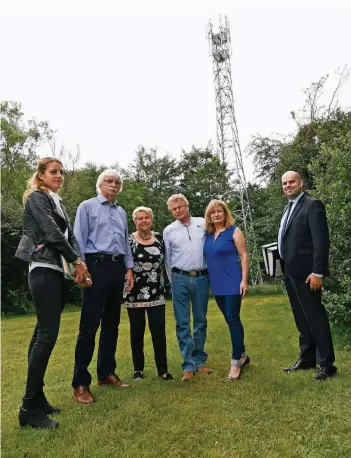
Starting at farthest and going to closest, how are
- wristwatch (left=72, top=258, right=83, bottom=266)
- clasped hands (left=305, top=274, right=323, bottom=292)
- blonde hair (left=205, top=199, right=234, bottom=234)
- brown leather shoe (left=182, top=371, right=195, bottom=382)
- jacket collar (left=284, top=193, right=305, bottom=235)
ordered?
blonde hair (left=205, top=199, right=234, bottom=234), jacket collar (left=284, top=193, right=305, bottom=235), brown leather shoe (left=182, top=371, right=195, bottom=382), clasped hands (left=305, top=274, right=323, bottom=292), wristwatch (left=72, top=258, right=83, bottom=266)

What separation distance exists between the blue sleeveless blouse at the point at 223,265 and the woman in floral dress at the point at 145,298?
1.67 feet

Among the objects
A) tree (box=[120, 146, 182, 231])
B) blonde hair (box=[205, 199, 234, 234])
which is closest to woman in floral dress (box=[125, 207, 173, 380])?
blonde hair (box=[205, 199, 234, 234])

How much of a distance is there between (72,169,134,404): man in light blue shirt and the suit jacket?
153cm

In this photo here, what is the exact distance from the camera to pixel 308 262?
12.7 feet

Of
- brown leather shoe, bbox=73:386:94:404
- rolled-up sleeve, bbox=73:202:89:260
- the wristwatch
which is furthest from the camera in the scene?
rolled-up sleeve, bbox=73:202:89:260

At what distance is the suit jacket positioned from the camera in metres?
3.72

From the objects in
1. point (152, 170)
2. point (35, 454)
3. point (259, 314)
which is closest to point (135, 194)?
point (152, 170)

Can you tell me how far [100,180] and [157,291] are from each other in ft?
3.95

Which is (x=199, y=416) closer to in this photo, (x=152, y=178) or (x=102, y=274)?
(x=102, y=274)

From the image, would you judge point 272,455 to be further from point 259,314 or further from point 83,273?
point 259,314

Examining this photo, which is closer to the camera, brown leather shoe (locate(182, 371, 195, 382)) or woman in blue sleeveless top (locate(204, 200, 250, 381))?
brown leather shoe (locate(182, 371, 195, 382))

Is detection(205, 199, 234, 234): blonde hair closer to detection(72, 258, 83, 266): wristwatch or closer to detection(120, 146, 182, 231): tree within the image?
detection(72, 258, 83, 266): wristwatch

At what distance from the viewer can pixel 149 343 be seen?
5.84m

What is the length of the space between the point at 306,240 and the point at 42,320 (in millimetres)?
2418
